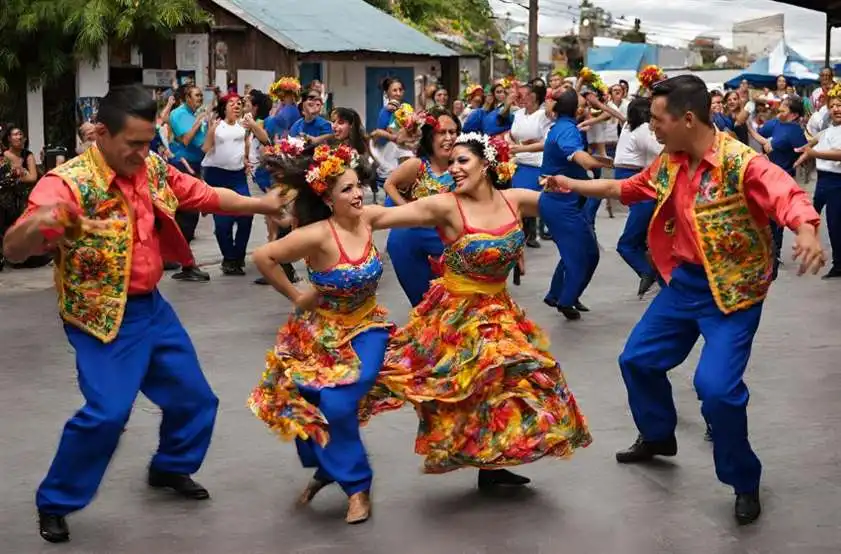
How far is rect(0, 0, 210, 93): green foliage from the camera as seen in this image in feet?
75.3

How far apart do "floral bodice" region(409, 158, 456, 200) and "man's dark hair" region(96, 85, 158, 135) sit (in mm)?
3434

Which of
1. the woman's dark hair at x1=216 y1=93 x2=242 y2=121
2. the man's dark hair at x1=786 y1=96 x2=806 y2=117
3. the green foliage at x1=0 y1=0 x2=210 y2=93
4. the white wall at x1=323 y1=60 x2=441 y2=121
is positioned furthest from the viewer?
the white wall at x1=323 y1=60 x2=441 y2=121

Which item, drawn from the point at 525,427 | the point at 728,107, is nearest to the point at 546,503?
the point at 525,427

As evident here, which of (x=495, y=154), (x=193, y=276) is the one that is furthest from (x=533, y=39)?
(x=495, y=154)

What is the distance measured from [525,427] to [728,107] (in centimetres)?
1372

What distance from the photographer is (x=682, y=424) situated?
8.04 metres

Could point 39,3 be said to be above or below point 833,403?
above

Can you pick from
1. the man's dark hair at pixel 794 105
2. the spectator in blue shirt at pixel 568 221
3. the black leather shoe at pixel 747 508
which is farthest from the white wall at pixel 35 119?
the black leather shoe at pixel 747 508

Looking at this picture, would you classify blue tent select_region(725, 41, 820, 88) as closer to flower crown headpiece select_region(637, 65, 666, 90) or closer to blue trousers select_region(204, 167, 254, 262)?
flower crown headpiece select_region(637, 65, 666, 90)

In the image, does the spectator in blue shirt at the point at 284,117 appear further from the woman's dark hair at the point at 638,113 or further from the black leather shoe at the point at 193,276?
the woman's dark hair at the point at 638,113

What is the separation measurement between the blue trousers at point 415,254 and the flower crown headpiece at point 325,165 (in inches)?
101

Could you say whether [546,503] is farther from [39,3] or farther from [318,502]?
[39,3]

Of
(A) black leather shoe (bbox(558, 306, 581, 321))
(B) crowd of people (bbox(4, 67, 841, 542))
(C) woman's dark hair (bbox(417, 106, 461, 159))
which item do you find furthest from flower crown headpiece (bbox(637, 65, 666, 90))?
(B) crowd of people (bbox(4, 67, 841, 542))

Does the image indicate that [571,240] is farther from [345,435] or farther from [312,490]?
[345,435]
